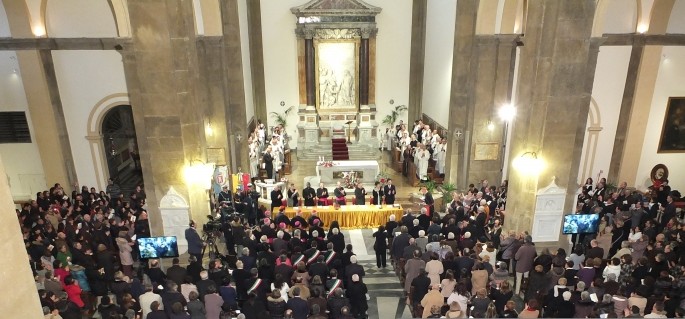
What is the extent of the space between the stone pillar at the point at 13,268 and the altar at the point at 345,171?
44.0 ft

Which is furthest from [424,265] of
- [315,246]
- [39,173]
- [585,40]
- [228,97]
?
[39,173]

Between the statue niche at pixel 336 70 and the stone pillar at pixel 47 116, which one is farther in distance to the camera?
the statue niche at pixel 336 70

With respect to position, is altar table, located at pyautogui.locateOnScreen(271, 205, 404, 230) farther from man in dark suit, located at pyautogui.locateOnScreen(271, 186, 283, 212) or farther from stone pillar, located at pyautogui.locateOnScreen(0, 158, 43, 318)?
stone pillar, located at pyautogui.locateOnScreen(0, 158, 43, 318)

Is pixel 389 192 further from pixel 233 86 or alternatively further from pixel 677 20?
pixel 677 20

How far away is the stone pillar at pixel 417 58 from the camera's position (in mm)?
20922

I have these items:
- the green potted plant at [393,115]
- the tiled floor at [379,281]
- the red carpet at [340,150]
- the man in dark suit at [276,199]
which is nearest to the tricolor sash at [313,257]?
the tiled floor at [379,281]

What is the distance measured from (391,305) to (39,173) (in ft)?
39.8

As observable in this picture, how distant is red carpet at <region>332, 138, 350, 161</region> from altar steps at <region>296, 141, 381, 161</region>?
28cm

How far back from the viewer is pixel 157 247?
988cm

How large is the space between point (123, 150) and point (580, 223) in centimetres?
1652

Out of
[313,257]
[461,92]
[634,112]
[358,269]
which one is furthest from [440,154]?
[358,269]

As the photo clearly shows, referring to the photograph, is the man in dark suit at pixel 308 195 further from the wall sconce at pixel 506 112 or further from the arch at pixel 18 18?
the arch at pixel 18 18

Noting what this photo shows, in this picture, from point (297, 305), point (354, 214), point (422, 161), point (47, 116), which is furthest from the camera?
point (422, 161)

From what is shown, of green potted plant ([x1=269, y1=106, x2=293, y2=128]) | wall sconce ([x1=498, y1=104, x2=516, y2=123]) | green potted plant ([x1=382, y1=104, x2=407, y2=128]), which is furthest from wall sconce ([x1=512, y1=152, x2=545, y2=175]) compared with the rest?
green potted plant ([x1=269, y1=106, x2=293, y2=128])
